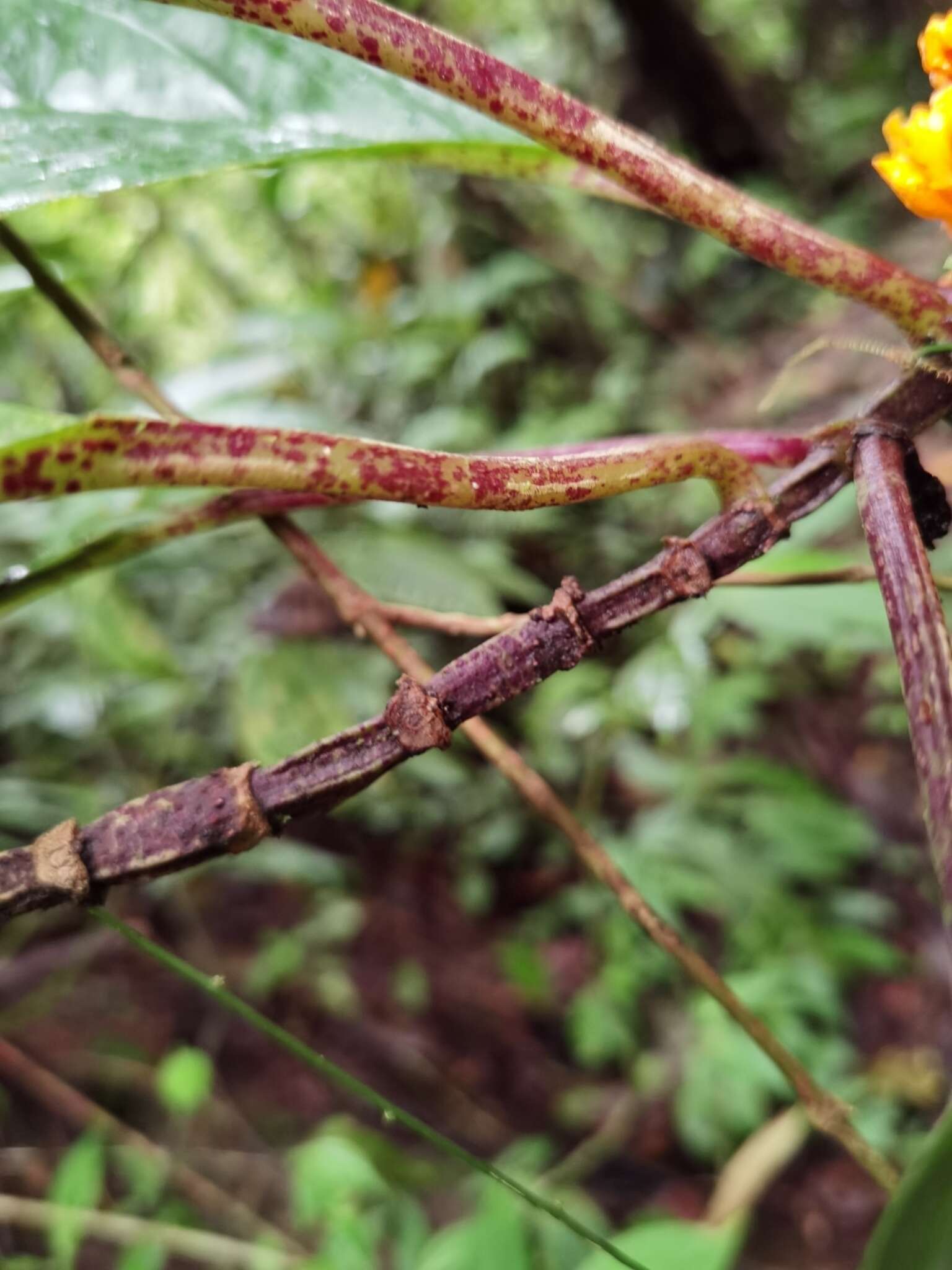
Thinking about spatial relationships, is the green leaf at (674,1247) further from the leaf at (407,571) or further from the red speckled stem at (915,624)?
the leaf at (407,571)

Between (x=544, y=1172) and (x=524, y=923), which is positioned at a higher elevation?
(x=524, y=923)

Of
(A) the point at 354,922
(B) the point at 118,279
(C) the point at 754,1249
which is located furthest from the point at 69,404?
(C) the point at 754,1249

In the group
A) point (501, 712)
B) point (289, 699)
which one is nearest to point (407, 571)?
point (289, 699)

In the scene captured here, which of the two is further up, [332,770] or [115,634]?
[115,634]

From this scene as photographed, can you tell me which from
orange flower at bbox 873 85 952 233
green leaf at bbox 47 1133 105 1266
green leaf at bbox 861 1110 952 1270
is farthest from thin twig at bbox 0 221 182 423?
green leaf at bbox 47 1133 105 1266

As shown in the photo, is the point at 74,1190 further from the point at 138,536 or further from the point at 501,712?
the point at 501,712

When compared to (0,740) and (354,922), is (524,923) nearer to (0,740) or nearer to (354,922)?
(354,922)
